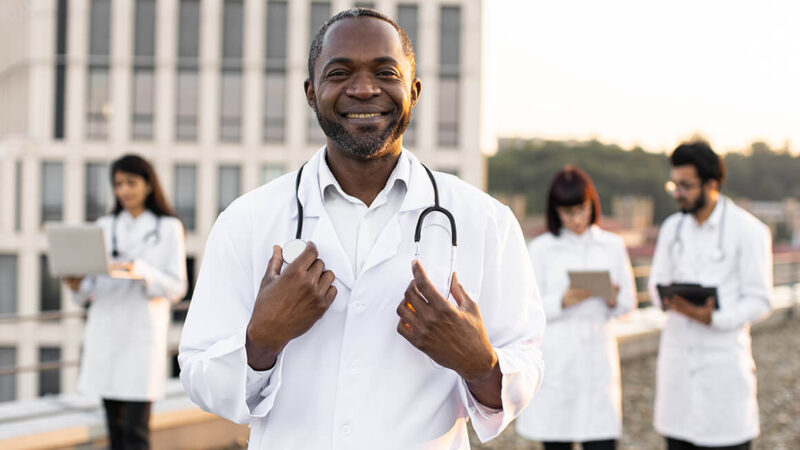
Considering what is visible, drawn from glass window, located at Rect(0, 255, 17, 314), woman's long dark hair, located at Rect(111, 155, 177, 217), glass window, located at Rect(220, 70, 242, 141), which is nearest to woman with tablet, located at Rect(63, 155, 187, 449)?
woman's long dark hair, located at Rect(111, 155, 177, 217)

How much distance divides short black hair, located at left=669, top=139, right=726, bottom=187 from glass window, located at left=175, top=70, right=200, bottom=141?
91.8 feet

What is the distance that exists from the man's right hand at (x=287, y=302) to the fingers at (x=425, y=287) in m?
0.18

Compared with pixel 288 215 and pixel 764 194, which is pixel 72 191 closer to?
pixel 288 215

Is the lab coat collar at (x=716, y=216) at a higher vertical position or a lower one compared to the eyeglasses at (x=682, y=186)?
lower

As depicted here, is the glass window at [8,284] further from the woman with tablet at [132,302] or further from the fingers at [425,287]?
the fingers at [425,287]

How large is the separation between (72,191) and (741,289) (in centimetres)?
2931

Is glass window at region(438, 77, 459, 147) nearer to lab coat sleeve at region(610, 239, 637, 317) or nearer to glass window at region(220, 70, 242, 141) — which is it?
glass window at region(220, 70, 242, 141)

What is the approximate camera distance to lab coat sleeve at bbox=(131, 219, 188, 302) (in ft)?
13.8

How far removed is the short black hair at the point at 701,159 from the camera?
3746 millimetres

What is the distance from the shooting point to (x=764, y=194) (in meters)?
74.6

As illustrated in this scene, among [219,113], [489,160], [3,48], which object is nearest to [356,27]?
[219,113]

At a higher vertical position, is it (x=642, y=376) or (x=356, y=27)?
(x=356, y=27)

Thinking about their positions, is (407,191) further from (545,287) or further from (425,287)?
(545,287)

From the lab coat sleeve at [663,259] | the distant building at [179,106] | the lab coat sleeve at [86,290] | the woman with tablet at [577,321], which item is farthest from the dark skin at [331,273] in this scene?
the distant building at [179,106]
